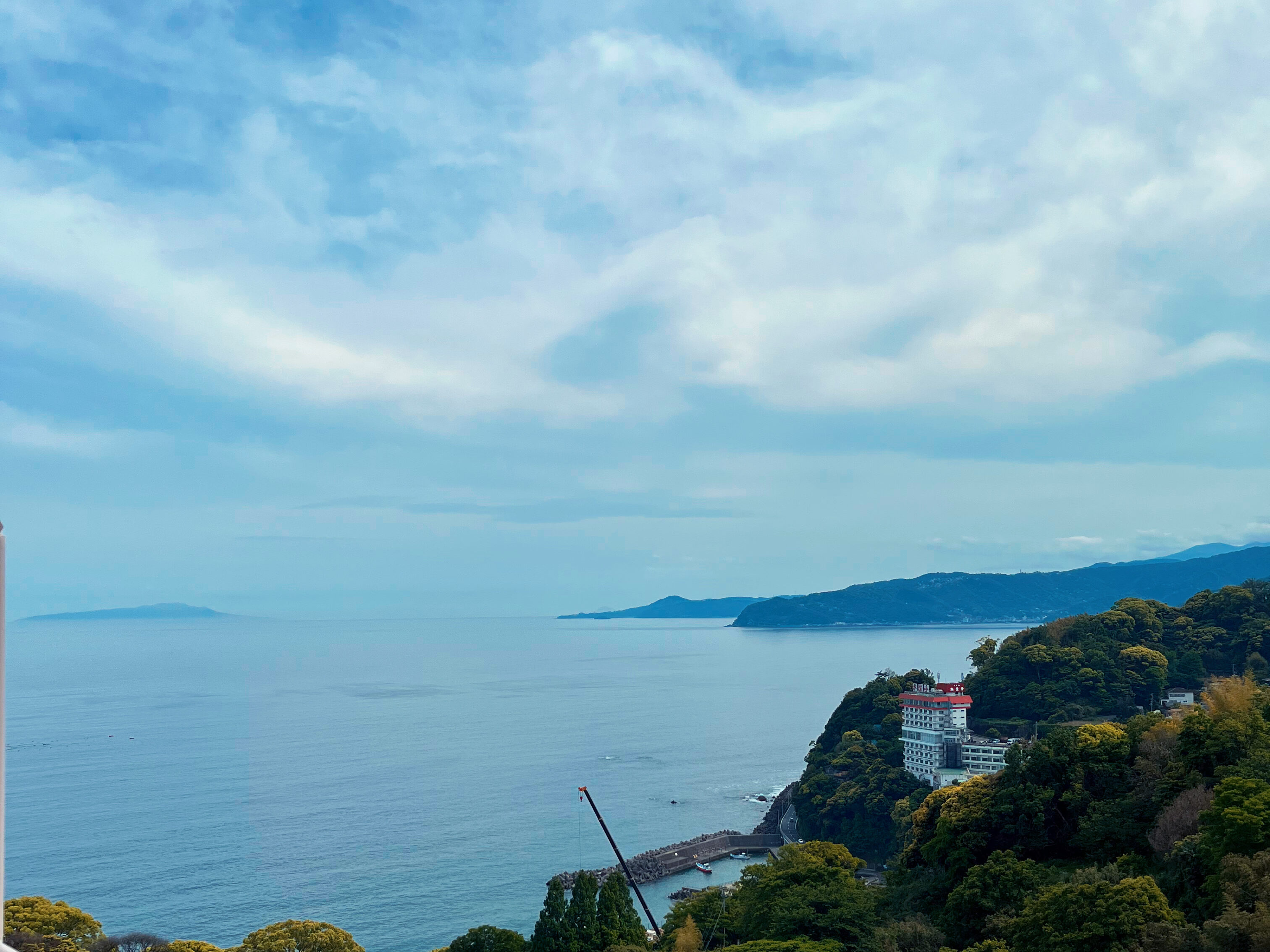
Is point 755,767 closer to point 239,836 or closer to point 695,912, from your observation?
point 239,836

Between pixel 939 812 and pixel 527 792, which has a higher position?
pixel 939 812

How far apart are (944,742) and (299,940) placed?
27.3m

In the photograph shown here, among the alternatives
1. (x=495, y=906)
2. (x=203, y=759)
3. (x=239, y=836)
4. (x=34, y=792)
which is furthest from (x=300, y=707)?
(x=495, y=906)

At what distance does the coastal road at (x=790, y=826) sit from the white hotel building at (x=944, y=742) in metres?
5.91

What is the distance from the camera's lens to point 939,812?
22.3 meters

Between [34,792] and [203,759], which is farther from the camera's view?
[203,759]

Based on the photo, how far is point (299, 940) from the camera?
18969 millimetres

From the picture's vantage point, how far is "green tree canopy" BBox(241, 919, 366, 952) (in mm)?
18672

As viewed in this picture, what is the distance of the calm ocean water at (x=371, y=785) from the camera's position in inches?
1302

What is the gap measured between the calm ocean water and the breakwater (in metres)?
0.95

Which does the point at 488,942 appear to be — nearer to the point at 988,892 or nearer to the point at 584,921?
the point at 584,921

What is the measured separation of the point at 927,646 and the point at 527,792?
331ft

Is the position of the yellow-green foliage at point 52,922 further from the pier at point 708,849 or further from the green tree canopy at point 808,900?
the pier at point 708,849

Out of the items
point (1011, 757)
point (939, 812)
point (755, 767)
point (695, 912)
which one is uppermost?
point (1011, 757)
